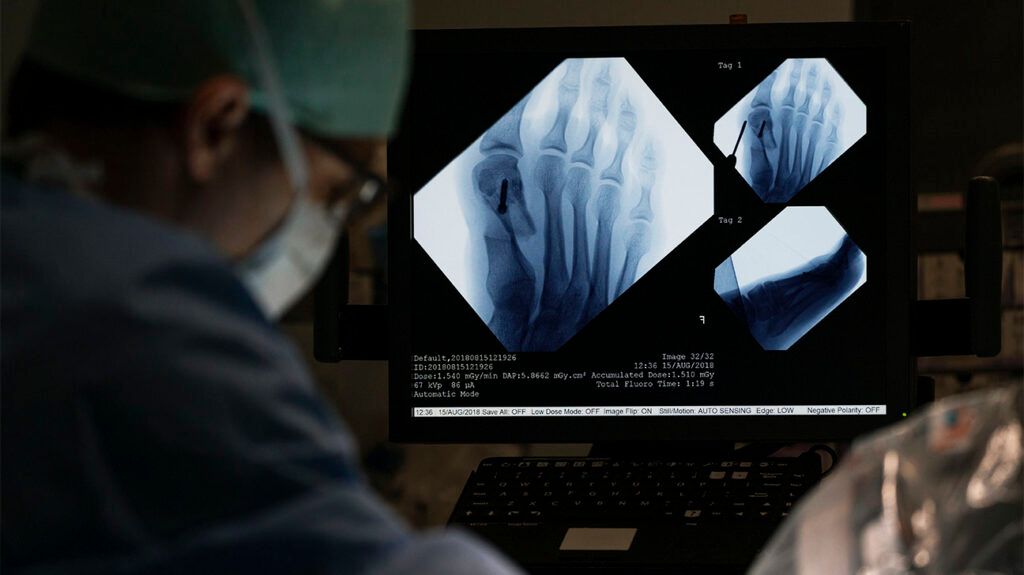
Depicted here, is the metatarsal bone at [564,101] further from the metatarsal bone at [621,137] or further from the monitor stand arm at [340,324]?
the monitor stand arm at [340,324]

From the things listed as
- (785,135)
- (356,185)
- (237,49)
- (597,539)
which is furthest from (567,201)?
(237,49)

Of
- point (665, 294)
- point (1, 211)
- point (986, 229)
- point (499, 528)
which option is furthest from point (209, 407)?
point (986, 229)

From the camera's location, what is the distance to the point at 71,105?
711 millimetres

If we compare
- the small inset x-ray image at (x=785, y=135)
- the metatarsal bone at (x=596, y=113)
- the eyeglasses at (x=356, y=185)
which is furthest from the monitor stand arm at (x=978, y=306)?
the eyeglasses at (x=356, y=185)

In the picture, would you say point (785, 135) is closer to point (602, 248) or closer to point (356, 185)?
point (602, 248)

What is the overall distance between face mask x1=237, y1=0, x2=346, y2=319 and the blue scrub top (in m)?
0.11

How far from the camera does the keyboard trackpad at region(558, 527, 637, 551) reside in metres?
1.25

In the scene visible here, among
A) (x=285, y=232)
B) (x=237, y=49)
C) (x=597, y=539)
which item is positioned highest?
(x=237, y=49)

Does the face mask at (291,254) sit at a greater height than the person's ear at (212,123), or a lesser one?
lesser

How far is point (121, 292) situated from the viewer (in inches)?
22.4

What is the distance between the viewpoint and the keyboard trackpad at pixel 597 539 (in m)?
1.25

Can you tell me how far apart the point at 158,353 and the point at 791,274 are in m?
0.97

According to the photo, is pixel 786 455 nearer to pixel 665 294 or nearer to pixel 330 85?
pixel 665 294

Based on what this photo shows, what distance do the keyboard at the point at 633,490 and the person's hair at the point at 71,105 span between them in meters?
0.72
